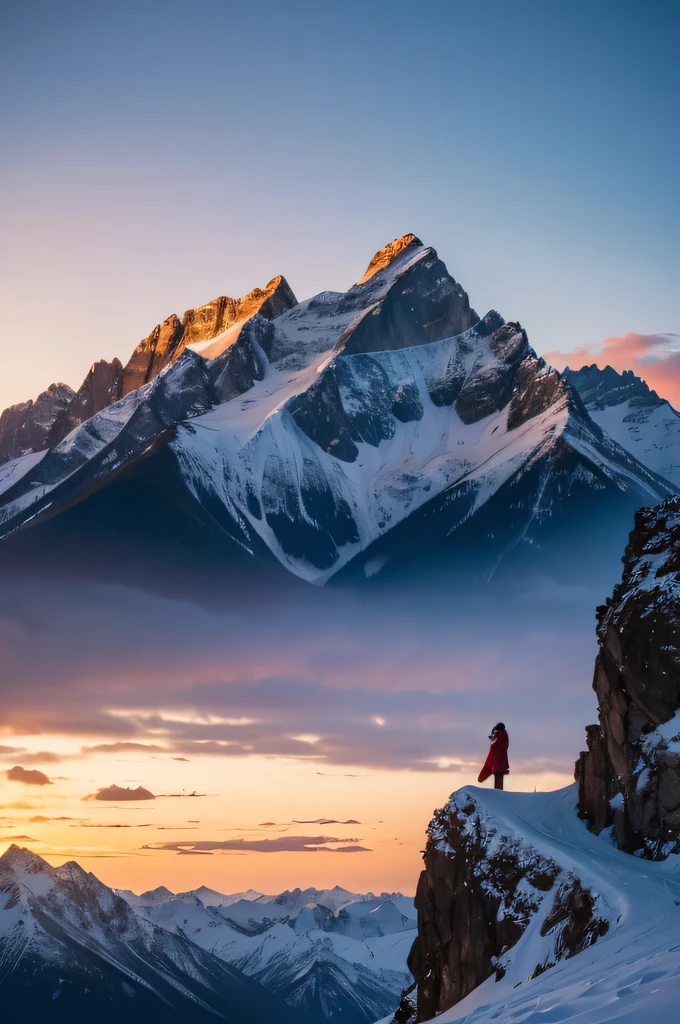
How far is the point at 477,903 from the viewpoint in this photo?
45.7 meters

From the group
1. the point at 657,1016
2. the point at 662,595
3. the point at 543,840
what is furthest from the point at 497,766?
the point at 657,1016

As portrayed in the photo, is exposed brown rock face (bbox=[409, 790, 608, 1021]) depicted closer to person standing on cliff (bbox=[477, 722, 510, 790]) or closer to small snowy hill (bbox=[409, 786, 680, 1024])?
small snowy hill (bbox=[409, 786, 680, 1024])

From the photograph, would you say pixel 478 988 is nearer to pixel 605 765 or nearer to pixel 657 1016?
pixel 605 765

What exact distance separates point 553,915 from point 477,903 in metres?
5.55

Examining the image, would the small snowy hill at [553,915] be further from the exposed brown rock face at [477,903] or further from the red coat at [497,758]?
the red coat at [497,758]

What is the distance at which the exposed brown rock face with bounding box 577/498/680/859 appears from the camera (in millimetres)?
43219

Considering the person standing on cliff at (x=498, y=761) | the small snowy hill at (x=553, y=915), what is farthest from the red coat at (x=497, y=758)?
the small snowy hill at (x=553, y=915)

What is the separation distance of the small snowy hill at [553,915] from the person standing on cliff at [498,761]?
1.43 metres

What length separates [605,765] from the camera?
1854 inches

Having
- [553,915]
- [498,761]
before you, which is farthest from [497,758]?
[553,915]

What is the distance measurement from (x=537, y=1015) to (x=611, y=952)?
7900mm

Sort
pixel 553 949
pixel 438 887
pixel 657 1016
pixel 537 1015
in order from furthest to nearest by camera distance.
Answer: pixel 438 887 < pixel 553 949 < pixel 537 1015 < pixel 657 1016

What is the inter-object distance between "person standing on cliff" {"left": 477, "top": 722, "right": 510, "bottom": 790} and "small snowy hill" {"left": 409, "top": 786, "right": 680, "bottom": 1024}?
1427 mm

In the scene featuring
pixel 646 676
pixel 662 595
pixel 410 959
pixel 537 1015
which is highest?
→ pixel 662 595
